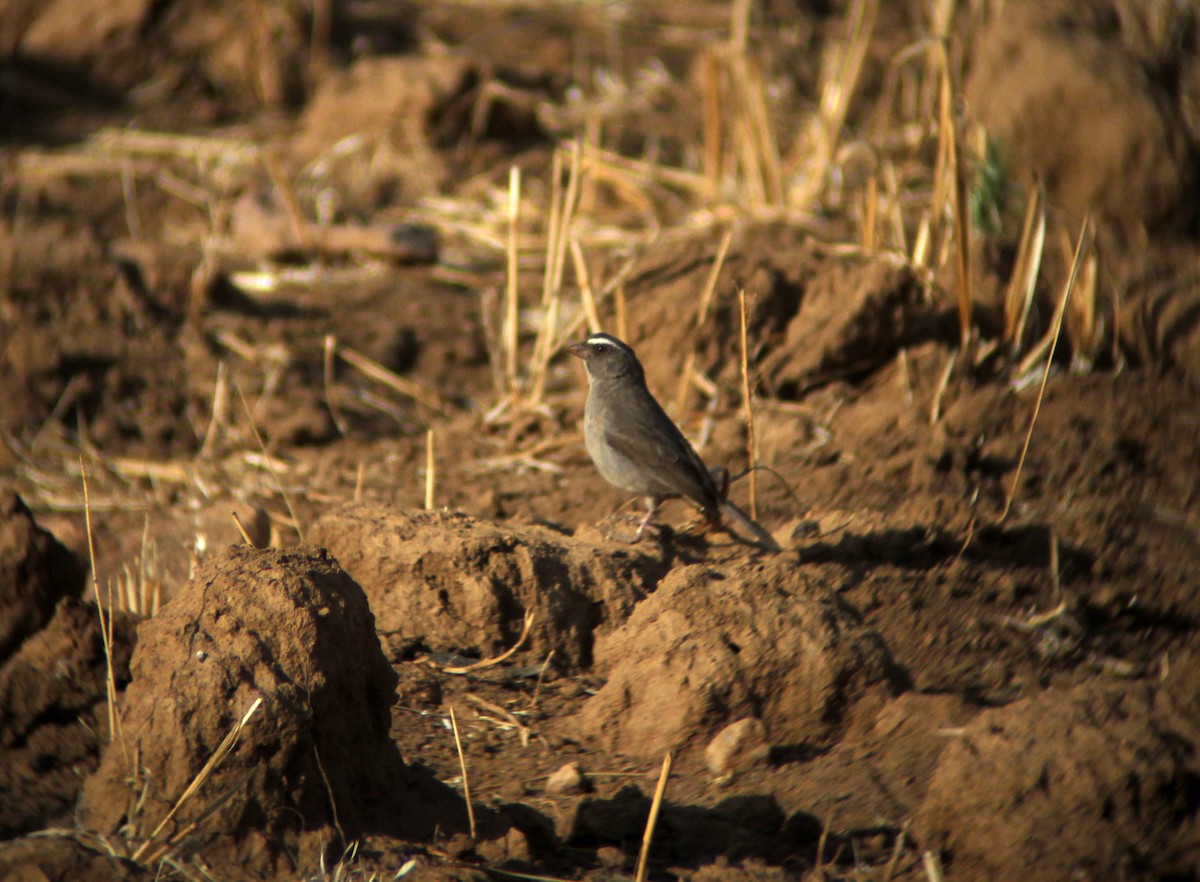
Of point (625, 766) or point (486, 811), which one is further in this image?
point (625, 766)

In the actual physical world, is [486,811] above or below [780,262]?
below

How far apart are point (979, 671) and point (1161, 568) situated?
132 centimetres

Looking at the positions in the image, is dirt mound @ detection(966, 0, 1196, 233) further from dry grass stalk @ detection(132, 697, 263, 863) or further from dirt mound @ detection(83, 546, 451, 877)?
dry grass stalk @ detection(132, 697, 263, 863)

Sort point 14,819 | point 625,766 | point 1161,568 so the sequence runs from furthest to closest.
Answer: point 1161,568, point 625,766, point 14,819

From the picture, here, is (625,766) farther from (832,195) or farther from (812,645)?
(832,195)

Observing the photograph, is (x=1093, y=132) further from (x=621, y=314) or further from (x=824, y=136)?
(x=621, y=314)

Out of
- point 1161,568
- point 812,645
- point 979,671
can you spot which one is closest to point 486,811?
point 812,645

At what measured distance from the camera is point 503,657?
443 cm

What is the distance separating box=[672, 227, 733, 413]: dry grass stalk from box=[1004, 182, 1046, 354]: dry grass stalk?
1598mm

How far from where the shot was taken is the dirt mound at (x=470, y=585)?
4.43 metres

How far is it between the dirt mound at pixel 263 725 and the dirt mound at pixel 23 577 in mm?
739

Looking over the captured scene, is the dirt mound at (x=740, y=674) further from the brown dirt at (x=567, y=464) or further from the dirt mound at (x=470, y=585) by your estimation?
the dirt mound at (x=470, y=585)

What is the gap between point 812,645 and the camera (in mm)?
3965

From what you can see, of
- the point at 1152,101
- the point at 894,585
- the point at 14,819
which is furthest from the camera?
the point at 1152,101
